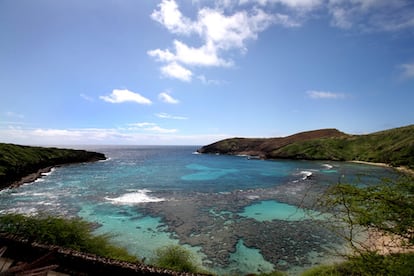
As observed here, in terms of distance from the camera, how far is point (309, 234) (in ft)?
81.7

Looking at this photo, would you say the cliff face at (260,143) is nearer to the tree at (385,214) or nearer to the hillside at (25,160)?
the hillside at (25,160)

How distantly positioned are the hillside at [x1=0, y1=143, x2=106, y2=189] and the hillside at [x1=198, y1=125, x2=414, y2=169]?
3593 inches

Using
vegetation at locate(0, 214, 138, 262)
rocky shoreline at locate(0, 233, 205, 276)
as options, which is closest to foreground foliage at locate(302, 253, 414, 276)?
rocky shoreline at locate(0, 233, 205, 276)

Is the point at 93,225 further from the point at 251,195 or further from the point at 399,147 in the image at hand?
the point at 399,147

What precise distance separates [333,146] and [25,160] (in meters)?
124

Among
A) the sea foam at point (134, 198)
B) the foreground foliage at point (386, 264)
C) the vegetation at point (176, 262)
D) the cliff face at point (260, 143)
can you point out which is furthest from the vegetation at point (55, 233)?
the cliff face at point (260, 143)

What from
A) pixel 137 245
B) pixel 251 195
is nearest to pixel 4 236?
pixel 137 245

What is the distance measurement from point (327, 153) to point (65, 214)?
11212 centimetres

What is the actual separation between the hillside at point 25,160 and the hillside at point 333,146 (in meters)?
91.3

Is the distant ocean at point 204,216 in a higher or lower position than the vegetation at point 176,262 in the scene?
lower

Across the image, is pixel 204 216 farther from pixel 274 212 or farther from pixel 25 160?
pixel 25 160

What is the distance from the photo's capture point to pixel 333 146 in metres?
123

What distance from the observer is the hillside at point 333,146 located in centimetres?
9775

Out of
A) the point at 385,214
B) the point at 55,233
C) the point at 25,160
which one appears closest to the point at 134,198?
the point at 55,233
